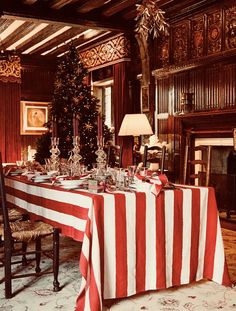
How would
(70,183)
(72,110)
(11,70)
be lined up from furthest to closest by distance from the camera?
(11,70)
(72,110)
(70,183)

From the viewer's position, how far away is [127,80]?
27.1 feet

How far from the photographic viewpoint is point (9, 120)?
10.4 meters

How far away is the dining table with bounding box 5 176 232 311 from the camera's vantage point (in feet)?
8.89

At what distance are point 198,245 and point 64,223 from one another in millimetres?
1026

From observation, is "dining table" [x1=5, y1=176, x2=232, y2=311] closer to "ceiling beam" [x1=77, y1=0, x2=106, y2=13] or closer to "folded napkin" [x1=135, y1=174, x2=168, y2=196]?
"folded napkin" [x1=135, y1=174, x2=168, y2=196]

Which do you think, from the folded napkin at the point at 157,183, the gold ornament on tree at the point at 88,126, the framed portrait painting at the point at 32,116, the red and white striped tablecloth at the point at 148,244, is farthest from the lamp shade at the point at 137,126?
the framed portrait painting at the point at 32,116

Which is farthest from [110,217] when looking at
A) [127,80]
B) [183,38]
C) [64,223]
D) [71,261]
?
[127,80]

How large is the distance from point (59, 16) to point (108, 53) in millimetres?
1984

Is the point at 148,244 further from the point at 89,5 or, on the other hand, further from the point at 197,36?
the point at 89,5

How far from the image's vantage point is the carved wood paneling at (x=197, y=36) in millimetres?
6270

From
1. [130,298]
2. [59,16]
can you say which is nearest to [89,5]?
[59,16]

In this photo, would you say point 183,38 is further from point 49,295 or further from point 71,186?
point 49,295

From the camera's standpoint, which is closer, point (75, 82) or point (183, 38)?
point (183, 38)

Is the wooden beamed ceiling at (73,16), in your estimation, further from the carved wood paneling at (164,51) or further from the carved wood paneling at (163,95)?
the carved wood paneling at (163,95)
